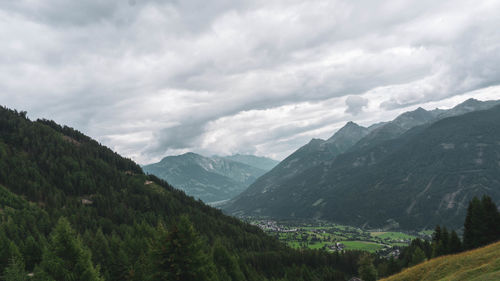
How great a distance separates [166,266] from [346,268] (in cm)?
16971

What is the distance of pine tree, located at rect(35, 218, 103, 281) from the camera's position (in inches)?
1524

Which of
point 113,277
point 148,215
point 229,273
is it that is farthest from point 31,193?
point 229,273

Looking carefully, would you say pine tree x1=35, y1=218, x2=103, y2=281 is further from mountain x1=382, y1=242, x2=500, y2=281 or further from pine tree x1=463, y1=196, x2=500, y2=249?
pine tree x1=463, y1=196, x2=500, y2=249

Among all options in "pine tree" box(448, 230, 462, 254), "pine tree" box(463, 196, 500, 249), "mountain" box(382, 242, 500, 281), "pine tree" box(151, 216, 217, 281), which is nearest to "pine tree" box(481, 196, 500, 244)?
"pine tree" box(463, 196, 500, 249)

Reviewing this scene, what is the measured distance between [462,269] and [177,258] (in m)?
34.1

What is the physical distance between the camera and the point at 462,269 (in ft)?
118

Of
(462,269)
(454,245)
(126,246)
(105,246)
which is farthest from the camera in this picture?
(126,246)

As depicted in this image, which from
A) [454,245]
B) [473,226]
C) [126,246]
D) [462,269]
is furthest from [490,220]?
[126,246]

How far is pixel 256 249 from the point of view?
188 m

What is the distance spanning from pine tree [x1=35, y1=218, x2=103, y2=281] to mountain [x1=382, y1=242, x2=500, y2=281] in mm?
44810

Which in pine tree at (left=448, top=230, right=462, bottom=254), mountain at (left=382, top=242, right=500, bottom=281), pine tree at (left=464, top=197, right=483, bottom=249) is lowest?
pine tree at (left=448, top=230, right=462, bottom=254)

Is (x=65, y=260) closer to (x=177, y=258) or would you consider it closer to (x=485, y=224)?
(x=177, y=258)

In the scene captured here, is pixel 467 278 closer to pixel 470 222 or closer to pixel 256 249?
pixel 470 222

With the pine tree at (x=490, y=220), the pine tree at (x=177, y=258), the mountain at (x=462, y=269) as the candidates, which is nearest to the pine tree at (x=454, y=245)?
the pine tree at (x=490, y=220)
